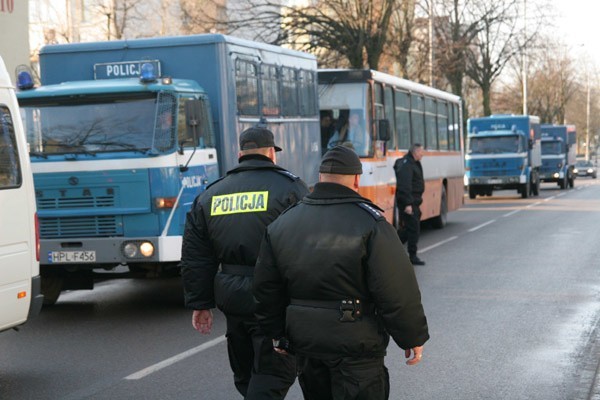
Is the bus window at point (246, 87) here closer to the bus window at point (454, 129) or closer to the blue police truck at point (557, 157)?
the bus window at point (454, 129)

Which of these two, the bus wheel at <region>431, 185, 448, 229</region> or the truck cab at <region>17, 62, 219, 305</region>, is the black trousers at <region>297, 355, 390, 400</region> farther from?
the bus wheel at <region>431, 185, 448, 229</region>

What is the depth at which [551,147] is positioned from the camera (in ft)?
165

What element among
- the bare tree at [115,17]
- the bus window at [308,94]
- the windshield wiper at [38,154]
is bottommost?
the windshield wiper at [38,154]

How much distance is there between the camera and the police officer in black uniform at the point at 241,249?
5.55 m

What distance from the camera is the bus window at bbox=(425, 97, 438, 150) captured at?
2308 centimetres

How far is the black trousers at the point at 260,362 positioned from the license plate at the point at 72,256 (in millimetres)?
5800

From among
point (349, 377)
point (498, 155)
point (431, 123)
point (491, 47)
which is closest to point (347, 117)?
point (431, 123)

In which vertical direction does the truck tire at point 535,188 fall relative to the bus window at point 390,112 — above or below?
below

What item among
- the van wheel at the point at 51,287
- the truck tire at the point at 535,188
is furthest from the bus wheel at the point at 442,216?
the truck tire at the point at 535,188

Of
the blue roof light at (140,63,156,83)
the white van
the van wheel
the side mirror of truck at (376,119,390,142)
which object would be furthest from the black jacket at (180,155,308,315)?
the side mirror of truck at (376,119,390,142)

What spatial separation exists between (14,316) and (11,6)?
631 inches

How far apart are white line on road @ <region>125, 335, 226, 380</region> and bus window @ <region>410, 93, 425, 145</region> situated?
12.3 meters

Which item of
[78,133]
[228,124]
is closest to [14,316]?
[78,133]

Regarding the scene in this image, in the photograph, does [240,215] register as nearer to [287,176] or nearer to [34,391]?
[287,176]
